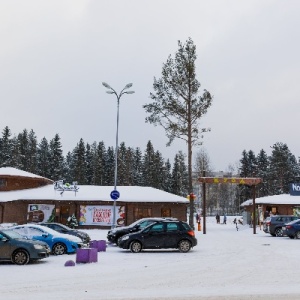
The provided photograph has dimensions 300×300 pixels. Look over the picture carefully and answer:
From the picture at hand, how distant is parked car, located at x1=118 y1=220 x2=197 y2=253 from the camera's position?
63.7 feet

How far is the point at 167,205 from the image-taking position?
41094 mm

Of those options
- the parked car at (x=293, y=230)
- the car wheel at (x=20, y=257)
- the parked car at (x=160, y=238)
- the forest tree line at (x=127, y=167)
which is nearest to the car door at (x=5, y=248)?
the car wheel at (x=20, y=257)

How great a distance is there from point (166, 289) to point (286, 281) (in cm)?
351

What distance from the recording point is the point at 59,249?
1841cm

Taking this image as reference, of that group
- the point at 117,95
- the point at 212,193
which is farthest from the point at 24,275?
the point at 212,193

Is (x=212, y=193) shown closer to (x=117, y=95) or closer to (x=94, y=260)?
(x=117, y=95)

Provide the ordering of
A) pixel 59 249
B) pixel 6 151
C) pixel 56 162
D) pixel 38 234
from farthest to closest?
1. pixel 56 162
2. pixel 6 151
3. pixel 38 234
4. pixel 59 249

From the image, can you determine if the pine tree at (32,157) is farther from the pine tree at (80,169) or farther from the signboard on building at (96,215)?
the signboard on building at (96,215)

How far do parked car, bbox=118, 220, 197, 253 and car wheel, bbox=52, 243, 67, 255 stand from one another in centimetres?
261

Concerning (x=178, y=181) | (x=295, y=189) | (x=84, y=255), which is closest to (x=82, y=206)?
(x=295, y=189)

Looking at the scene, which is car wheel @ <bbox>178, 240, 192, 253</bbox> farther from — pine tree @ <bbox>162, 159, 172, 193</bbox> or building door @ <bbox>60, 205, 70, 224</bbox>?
pine tree @ <bbox>162, 159, 172, 193</bbox>

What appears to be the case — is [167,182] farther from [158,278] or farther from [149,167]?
[158,278]

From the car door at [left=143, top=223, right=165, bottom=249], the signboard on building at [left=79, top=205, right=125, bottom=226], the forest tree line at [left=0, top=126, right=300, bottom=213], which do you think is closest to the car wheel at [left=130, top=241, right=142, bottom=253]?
the car door at [left=143, top=223, right=165, bottom=249]

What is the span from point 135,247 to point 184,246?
2.35m
